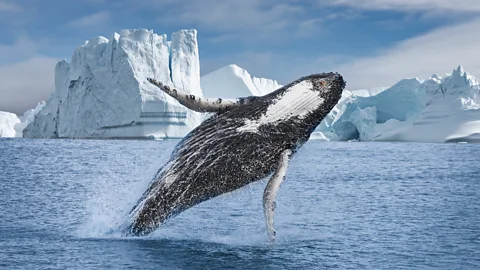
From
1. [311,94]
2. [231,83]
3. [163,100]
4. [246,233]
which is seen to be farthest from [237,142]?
[231,83]

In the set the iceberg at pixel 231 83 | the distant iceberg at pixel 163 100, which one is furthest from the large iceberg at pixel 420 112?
the iceberg at pixel 231 83

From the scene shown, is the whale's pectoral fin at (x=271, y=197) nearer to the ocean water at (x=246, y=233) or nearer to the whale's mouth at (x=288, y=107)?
the ocean water at (x=246, y=233)

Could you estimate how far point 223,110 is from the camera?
8086mm

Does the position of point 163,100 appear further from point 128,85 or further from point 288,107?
point 288,107

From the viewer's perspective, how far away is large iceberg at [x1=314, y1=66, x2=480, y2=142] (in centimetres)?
6612

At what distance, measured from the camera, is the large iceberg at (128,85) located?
6512cm

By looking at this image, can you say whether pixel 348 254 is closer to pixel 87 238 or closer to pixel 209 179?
pixel 209 179

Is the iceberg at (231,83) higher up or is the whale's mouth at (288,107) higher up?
the iceberg at (231,83)

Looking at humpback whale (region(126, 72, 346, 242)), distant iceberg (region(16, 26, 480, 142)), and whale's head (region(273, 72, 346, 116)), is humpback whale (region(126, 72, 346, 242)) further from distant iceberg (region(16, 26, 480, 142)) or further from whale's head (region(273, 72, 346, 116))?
distant iceberg (region(16, 26, 480, 142))

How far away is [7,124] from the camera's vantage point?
9588 cm

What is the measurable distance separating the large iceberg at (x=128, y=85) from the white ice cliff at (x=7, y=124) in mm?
25614

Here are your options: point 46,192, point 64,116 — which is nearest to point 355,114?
point 64,116

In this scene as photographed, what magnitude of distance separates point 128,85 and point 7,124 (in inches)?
Answer: 1602

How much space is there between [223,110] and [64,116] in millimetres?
69006
